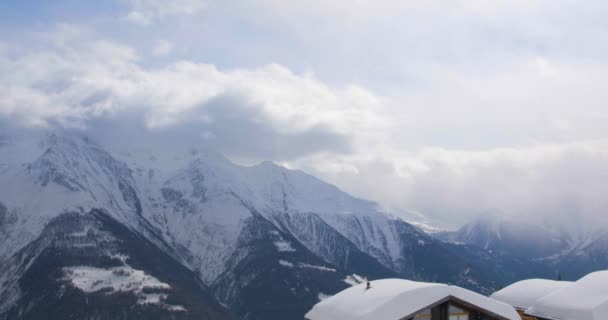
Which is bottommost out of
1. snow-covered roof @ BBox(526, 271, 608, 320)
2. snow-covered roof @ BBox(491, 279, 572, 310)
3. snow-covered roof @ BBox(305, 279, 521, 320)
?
snow-covered roof @ BBox(305, 279, 521, 320)

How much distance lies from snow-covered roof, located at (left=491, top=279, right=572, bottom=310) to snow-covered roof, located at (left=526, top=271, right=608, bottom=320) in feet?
34.2

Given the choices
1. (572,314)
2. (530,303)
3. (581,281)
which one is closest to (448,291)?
(572,314)

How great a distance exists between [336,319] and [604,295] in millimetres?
28078

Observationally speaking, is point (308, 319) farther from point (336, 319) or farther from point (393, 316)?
point (393, 316)

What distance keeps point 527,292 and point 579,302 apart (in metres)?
18.7

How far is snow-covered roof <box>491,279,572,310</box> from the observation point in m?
86.0

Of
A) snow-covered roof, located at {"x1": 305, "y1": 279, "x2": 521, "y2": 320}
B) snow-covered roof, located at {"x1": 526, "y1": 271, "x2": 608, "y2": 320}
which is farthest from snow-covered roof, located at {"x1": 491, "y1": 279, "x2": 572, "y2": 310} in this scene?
snow-covered roof, located at {"x1": 305, "y1": 279, "x2": 521, "y2": 320}

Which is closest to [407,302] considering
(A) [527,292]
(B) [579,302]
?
(B) [579,302]

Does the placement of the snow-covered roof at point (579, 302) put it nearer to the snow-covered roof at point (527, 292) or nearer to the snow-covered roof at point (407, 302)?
the snow-covered roof at point (527, 292)

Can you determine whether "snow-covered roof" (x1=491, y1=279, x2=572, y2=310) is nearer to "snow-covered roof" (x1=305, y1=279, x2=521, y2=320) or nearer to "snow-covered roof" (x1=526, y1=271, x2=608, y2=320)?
"snow-covered roof" (x1=526, y1=271, x2=608, y2=320)

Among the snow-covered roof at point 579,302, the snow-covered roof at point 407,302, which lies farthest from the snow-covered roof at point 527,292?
the snow-covered roof at point 407,302

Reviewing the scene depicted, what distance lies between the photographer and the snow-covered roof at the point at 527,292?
86.0 meters

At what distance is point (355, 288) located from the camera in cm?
6850

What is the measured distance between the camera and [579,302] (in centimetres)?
7019
